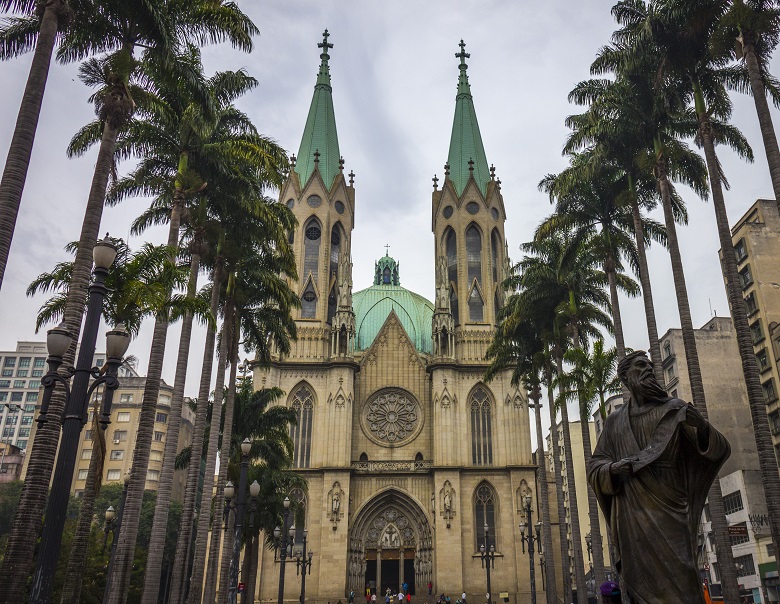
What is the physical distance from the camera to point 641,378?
5.22m

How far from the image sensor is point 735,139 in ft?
69.5

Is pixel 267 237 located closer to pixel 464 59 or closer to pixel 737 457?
pixel 737 457

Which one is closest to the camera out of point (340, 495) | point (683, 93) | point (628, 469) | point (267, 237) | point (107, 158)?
point (628, 469)

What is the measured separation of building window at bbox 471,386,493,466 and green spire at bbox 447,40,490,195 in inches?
690

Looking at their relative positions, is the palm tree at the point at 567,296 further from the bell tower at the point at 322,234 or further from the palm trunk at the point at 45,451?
the bell tower at the point at 322,234

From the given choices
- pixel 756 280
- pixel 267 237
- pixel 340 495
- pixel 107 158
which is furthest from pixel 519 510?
pixel 107 158

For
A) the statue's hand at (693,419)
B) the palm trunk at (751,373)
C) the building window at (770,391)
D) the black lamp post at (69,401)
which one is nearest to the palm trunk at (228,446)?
the black lamp post at (69,401)

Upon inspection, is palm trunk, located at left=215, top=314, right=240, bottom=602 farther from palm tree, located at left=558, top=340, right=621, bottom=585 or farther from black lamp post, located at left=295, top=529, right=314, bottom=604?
palm tree, located at left=558, top=340, right=621, bottom=585

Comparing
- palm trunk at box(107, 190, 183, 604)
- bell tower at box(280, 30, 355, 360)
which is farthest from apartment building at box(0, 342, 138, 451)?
palm trunk at box(107, 190, 183, 604)

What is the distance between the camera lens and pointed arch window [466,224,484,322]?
51.4 metres

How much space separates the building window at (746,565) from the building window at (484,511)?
1430 centimetres

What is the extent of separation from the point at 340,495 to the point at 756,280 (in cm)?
2864

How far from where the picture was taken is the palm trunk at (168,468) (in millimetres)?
18802

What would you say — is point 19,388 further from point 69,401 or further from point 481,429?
point 69,401
